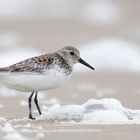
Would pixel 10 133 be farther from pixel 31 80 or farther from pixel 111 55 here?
pixel 111 55

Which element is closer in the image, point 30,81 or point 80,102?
point 30,81

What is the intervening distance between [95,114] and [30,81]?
83cm

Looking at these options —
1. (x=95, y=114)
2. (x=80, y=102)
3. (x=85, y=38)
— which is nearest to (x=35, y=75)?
(x=95, y=114)

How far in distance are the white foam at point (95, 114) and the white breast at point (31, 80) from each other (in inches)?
11.3

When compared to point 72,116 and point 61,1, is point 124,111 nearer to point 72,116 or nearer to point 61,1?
point 72,116

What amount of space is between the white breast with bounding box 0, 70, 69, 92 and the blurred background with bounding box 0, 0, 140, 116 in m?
1.92

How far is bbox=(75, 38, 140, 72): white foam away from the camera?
46.6 feet

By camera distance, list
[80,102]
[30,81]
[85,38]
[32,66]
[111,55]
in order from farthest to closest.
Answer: [85,38] < [111,55] < [80,102] < [32,66] < [30,81]

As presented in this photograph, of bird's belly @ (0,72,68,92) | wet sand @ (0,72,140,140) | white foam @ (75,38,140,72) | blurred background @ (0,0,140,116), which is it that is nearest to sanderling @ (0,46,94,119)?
bird's belly @ (0,72,68,92)

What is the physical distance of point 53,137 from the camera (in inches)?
277

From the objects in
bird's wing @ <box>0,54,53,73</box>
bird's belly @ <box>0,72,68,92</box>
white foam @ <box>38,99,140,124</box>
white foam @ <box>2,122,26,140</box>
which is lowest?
white foam @ <box>2,122,26,140</box>

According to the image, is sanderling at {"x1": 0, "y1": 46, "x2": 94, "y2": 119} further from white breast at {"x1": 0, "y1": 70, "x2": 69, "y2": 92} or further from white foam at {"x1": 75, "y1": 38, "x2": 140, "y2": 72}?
white foam at {"x1": 75, "y1": 38, "x2": 140, "y2": 72}

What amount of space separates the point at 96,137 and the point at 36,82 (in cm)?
156

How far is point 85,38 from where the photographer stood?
642 inches
